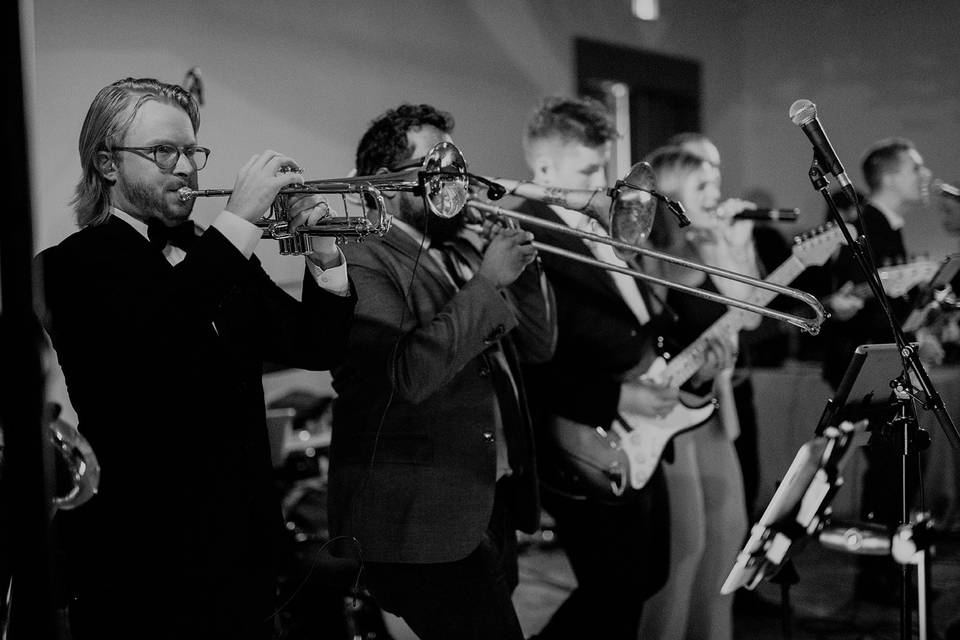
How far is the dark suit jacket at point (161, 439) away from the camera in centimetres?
186

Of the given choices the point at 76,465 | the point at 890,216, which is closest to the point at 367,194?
the point at 76,465

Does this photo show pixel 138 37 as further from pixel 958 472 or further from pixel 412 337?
pixel 958 472

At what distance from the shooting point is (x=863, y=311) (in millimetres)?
4328

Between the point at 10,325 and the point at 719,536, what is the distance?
2.67m

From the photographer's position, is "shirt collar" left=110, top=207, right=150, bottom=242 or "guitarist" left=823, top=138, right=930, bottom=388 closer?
"shirt collar" left=110, top=207, right=150, bottom=242

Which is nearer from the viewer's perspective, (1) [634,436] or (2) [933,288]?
(1) [634,436]

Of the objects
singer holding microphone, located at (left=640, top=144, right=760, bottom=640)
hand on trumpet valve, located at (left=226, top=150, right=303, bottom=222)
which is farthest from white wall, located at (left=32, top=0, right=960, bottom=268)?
singer holding microphone, located at (left=640, top=144, right=760, bottom=640)

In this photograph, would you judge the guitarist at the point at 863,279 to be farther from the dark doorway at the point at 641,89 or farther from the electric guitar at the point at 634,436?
the dark doorway at the point at 641,89

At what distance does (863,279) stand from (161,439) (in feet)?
10.6

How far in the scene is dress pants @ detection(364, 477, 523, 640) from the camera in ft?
7.48

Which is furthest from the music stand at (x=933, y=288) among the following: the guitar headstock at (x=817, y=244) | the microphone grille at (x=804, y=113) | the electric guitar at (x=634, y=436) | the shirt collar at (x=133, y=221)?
the shirt collar at (x=133, y=221)

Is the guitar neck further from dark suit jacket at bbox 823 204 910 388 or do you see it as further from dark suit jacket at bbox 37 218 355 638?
dark suit jacket at bbox 37 218 355 638

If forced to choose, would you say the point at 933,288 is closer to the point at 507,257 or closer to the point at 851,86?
the point at 507,257

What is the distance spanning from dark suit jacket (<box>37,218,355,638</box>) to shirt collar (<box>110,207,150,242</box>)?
3 cm
